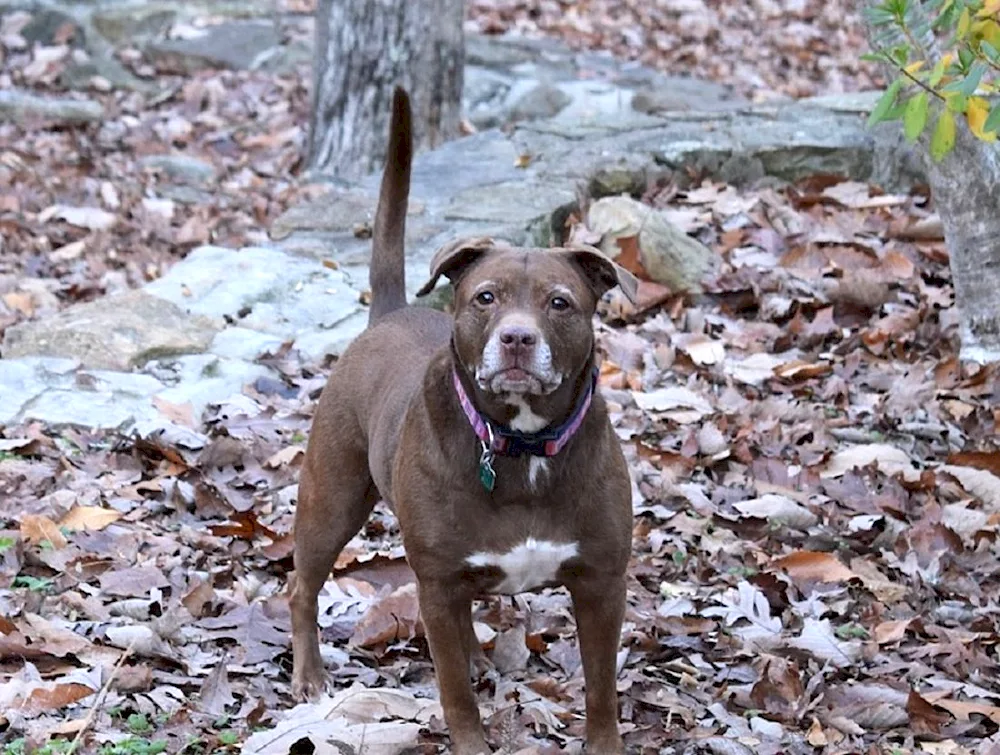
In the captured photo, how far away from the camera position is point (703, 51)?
15.9 meters

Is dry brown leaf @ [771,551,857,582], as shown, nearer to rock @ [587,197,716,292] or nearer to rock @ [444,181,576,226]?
rock @ [587,197,716,292]

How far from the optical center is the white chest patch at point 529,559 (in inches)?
162

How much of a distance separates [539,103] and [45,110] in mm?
4005

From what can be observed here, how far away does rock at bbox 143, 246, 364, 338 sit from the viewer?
7793 mm

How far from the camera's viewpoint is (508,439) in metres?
4.12

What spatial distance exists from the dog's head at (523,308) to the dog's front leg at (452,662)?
0.58 m

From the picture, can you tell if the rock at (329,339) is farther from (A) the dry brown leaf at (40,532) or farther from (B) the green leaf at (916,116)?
(B) the green leaf at (916,116)

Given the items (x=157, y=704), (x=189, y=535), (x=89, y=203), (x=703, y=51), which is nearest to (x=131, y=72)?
(x=89, y=203)

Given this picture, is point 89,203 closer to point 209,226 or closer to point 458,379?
point 209,226

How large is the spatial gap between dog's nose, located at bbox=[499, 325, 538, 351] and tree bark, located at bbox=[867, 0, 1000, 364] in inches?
133

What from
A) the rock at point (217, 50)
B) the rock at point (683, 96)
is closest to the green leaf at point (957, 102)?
the rock at point (683, 96)

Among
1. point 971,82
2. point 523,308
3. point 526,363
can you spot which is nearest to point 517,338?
point 526,363

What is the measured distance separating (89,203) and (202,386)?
4468mm

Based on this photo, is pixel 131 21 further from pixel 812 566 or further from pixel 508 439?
pixel 508 439
